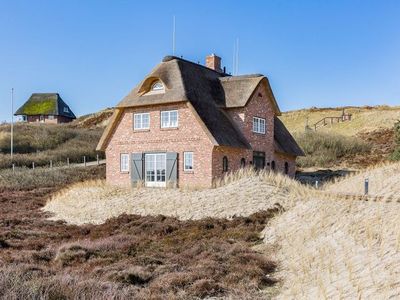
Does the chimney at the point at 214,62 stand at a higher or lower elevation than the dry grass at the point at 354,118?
higher

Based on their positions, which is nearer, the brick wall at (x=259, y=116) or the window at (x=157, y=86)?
the window at (x=157, y=86)

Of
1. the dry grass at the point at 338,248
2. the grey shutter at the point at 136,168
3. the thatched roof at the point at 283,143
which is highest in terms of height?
the thatched roof at the point at 283,143

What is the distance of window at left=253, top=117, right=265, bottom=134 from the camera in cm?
2860

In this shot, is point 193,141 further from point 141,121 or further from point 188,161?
point 141,121

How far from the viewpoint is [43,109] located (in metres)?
79.7

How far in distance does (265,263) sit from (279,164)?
20.9 meters

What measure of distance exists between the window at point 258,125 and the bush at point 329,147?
17277 millimetres

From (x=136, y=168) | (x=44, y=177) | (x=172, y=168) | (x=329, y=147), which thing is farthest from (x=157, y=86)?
(x=329, y=147)

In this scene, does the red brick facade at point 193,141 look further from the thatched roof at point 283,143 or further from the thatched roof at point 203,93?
the thatched roof at point 283,143

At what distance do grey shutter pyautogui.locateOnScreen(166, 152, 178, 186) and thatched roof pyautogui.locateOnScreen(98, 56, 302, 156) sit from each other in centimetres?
290

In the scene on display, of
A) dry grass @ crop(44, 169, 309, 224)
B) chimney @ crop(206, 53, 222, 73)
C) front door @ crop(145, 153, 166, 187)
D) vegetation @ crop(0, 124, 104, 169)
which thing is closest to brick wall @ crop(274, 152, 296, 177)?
dry grass @ crop(44, 169, 309, 224)

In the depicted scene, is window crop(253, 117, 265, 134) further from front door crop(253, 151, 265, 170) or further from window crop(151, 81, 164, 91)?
window crop(151, 81, 164, 91)

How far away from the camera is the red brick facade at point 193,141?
2478cm

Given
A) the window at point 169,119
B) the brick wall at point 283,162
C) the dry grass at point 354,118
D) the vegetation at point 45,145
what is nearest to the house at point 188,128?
the window at point 169,119
